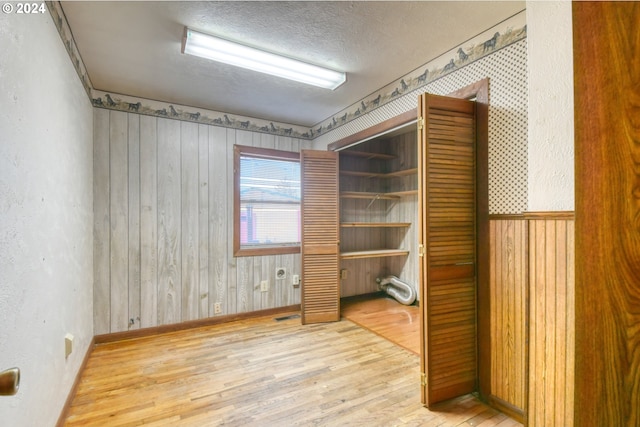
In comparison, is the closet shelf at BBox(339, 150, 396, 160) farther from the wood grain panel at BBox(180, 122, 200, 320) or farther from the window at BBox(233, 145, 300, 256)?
the wood grain panel at BBox(180, 122, 200, 320)

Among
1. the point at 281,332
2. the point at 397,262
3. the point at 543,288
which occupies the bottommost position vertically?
the point at 281,332

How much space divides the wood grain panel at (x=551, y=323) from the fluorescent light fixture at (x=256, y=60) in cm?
189

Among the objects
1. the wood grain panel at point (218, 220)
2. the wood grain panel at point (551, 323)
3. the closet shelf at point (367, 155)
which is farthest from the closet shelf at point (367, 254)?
the wood grain panel at point (551, 323)

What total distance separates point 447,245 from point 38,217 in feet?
7.41

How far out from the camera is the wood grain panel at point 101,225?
8.93ft

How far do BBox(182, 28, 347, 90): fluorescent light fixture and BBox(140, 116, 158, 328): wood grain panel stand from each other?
136 centimetres

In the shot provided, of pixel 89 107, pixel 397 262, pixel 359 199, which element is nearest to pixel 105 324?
pixel 89 107

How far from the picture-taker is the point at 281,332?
3.02 meters

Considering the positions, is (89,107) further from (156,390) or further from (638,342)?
(638,342)

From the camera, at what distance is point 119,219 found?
A: 2842mm

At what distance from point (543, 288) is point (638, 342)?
3.37 feet

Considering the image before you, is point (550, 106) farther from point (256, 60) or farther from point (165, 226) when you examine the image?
point (165, 226)

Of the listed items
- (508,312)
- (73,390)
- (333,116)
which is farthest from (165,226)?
(508,312)

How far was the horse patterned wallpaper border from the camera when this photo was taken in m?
1.75
